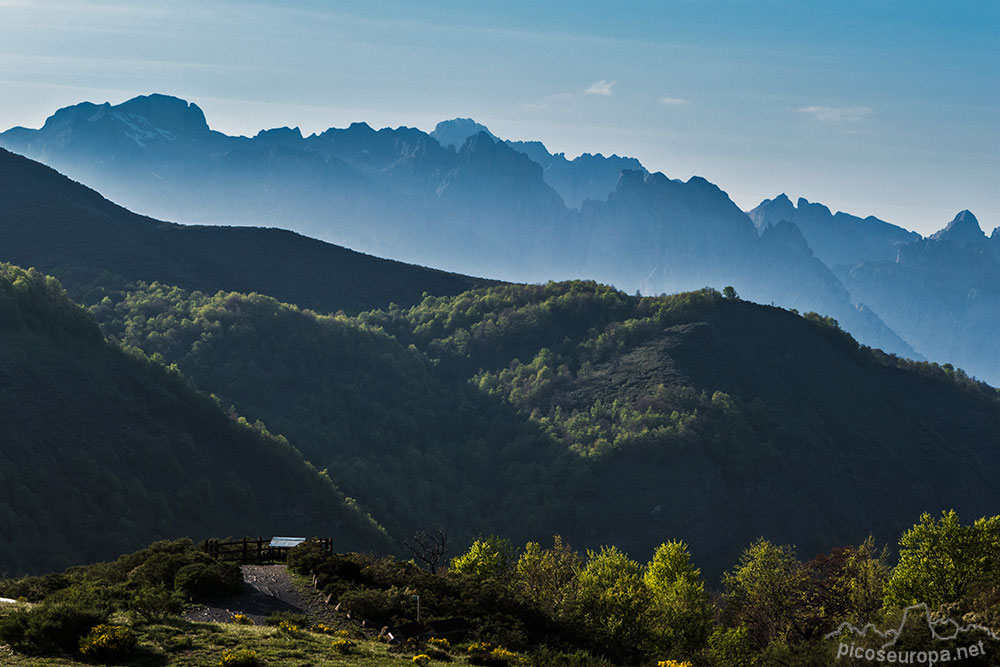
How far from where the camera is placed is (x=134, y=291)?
615ft

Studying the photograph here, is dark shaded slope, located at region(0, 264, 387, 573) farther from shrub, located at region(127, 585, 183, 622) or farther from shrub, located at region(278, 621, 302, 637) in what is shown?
shrub, located at region(278, 621, 302, 637)

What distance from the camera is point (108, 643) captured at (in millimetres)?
28578

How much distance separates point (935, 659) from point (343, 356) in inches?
6640

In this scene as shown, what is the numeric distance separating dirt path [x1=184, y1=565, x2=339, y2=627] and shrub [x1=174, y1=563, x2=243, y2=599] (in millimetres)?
596

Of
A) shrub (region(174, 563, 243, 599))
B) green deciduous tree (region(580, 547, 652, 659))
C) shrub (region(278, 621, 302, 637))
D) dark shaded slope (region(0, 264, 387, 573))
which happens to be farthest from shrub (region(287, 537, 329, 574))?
dark shaded slope (region(0, 264, 387, 573))

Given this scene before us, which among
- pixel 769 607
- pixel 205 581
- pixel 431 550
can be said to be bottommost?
pixel 431 550

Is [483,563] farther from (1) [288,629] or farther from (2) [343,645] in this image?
(2) [343,645]

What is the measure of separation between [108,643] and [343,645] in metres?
7.64

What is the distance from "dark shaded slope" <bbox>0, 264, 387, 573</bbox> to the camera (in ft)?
315

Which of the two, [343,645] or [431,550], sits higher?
[343,645]

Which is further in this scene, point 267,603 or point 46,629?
point 267,603

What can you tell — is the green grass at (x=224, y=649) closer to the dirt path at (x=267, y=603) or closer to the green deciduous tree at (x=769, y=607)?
the dirt path at (x=267, y=603)

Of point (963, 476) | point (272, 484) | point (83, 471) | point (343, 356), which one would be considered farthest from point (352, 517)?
point (963, 476)

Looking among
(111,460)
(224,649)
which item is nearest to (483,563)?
(224,649)
